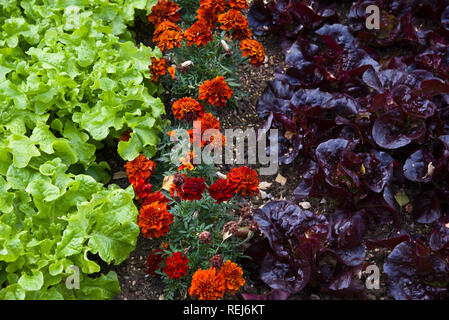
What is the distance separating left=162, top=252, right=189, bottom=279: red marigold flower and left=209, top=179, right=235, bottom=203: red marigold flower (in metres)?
0.37

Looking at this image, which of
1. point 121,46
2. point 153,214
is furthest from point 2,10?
point 153,214

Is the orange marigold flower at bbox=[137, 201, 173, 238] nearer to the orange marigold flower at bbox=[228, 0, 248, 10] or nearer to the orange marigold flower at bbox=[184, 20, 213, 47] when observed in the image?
the orange marigold flower at bbox=[184, 20, 213, 47]

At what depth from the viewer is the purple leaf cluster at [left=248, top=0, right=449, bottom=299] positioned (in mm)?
2812

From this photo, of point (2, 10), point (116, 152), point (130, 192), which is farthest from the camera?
point (2, 10)

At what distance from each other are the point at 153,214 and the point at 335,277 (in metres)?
1.05

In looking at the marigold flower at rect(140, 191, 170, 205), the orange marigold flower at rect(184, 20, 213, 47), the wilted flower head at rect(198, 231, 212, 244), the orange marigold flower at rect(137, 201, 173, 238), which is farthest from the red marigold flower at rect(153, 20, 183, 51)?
the wilted flower head at rect(198, 231, 212, 244)

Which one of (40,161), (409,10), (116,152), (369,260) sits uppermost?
(409,10)

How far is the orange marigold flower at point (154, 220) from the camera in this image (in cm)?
273

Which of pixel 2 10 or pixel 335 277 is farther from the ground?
pixel 2 10

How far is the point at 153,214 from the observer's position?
2.74 meters

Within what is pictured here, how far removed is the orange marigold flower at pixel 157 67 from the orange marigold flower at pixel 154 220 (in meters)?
1.16

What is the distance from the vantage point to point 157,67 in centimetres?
356

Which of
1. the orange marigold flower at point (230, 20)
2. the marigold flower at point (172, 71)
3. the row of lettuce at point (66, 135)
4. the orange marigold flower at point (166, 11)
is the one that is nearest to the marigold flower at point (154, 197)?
the row of lettuce at point (66, 135)
